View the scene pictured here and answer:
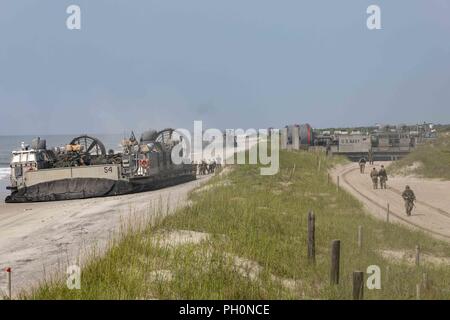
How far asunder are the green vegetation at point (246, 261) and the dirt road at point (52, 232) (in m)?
1.44

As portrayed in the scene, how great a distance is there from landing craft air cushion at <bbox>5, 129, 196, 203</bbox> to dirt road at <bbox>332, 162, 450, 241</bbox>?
11678mm

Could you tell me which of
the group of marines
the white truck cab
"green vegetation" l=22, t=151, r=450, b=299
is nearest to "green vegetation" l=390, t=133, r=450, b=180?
the group of marines

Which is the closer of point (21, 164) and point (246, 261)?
Result: point (246, 261)

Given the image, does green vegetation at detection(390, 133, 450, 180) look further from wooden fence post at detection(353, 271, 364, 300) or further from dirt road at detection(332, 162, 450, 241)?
wooden fence post at detection(353, 271, 364, 300)

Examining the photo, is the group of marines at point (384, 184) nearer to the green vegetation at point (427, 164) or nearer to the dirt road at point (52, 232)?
the green vegetation at point (427, 164)

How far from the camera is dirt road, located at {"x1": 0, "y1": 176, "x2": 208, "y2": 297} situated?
13052 millimetres

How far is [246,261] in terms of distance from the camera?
38.6 feet

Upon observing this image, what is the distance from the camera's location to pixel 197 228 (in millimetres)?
14484

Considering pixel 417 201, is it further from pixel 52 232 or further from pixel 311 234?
pixel 311 234

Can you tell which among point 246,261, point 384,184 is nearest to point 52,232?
point 246,261

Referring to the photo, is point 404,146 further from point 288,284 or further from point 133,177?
point 288,284

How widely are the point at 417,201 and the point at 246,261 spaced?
22.2 metres

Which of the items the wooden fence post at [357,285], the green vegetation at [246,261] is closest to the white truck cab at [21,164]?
the green vegetation at [246,261]

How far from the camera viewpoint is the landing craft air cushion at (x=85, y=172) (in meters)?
32.5
